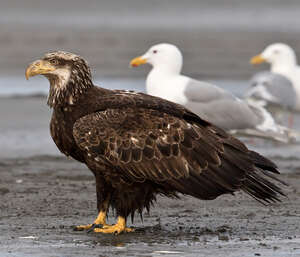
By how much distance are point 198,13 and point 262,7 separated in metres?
4.11

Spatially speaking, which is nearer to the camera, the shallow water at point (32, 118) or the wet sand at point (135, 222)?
the wet sand at point (135, 222)

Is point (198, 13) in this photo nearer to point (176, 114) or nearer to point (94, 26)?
point (94, 26)

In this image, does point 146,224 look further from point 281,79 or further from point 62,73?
point 281,79

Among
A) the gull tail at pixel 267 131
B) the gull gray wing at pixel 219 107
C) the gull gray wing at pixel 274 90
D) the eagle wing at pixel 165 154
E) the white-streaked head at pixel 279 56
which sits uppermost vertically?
the white-streaked head at pixel 279 56

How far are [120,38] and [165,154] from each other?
2054cm

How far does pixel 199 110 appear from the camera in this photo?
1276 cm

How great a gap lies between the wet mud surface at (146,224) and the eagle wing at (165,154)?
0.41 meters

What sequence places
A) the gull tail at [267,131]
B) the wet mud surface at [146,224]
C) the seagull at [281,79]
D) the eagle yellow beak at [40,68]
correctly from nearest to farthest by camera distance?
the wet mud surface at [146,224]
the eagle yellow beak at [40,68]
the gull tail at [267,131]
the seagull at [281,79]

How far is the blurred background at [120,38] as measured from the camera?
53.5ft

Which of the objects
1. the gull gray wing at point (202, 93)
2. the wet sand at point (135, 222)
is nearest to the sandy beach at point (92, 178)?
the wet sand at point (135, 222)

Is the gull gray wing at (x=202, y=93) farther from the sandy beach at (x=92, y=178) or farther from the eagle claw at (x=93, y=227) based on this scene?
the eagle claw at (x=93, y=227)

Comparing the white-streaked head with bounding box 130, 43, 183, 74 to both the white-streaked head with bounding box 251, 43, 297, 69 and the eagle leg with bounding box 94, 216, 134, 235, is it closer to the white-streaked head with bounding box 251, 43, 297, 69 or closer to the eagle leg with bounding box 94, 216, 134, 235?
the white-streaked head with bounding box 251, 43, 297, 69

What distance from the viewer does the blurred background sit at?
16.3 metres

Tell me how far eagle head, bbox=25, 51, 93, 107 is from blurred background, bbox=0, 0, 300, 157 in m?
4.10
